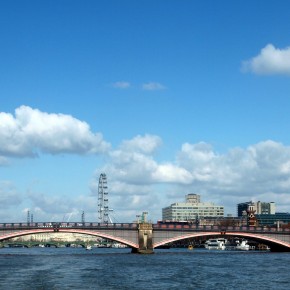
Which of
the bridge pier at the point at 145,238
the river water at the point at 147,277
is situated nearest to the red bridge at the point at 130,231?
the bridge pier at the point at 145,238

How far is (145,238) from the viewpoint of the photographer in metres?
150

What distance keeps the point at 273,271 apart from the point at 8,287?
42854 millimetres

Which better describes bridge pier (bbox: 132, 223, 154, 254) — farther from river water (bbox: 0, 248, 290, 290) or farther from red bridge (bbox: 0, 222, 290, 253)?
river water (bbox: 0, 248, 290, 290)

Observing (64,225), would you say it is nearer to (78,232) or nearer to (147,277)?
(78,232)

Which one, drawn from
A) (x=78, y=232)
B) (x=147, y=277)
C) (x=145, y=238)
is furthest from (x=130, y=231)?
(x=147, y=277)

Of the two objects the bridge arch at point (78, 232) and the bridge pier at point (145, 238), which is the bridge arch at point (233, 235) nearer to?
the bridge pier at point (145, 238)

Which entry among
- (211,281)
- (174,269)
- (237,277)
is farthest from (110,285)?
(174,269)

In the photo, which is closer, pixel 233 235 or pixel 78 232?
pixel 78 232

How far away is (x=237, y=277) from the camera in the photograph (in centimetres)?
8656

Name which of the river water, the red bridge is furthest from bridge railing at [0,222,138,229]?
the river water

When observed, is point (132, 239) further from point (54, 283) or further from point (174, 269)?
point (54, 283)

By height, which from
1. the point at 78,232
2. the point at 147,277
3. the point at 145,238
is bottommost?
the point at 147,277

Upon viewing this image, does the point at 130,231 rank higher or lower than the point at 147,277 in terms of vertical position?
higher

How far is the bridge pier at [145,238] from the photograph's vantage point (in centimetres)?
14925
